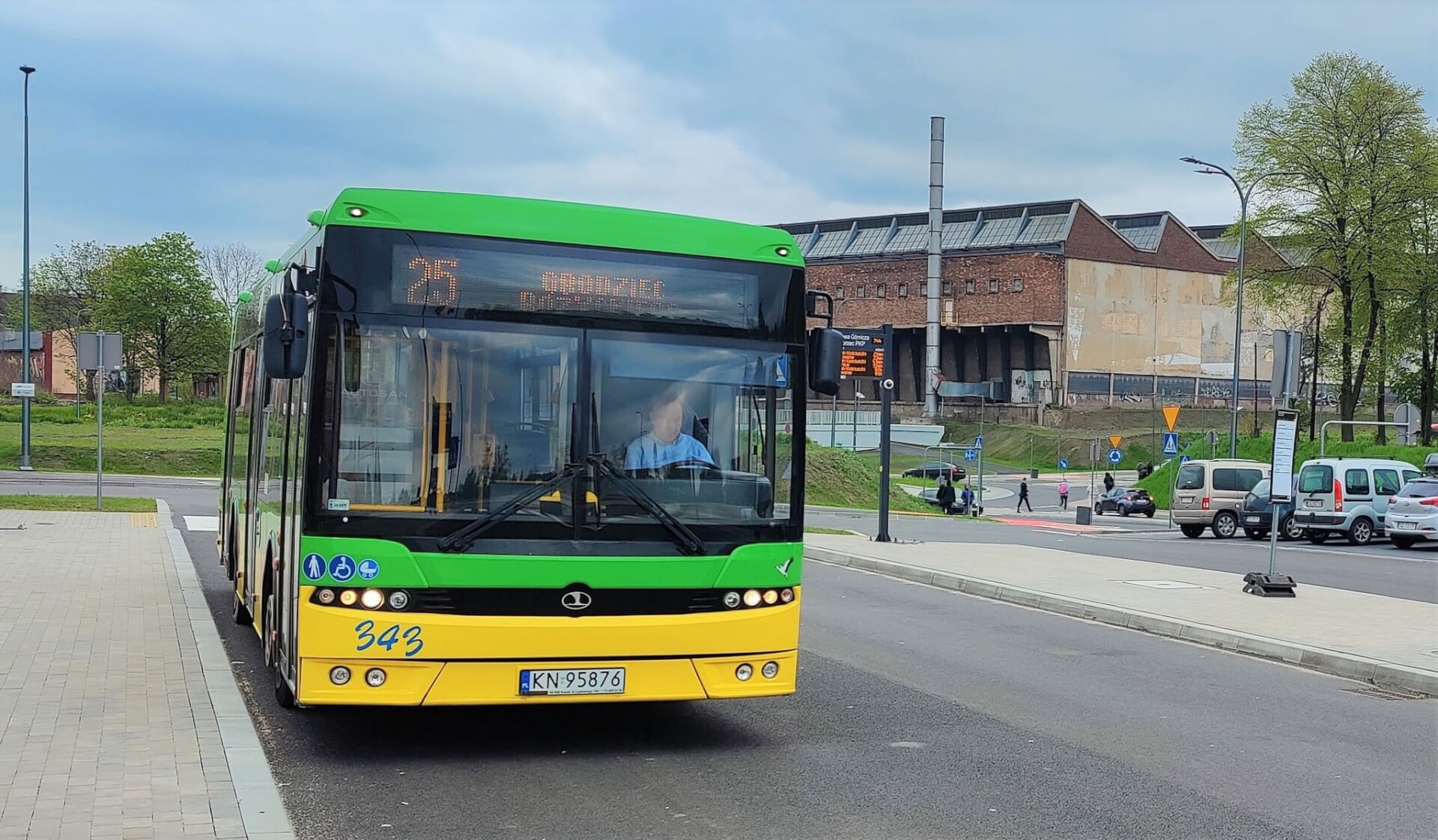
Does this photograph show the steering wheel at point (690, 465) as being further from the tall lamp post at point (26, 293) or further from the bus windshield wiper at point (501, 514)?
the tall lamp post at point (26, 293)

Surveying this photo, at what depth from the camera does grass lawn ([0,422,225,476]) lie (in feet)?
147

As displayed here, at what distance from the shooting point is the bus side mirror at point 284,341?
24.8 ft

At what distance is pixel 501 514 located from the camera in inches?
297

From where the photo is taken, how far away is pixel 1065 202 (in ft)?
318

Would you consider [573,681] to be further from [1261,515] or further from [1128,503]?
[1128,503]

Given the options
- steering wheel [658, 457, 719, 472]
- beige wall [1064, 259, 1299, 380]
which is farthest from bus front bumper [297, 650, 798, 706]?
beige wall [1064, 259, 1299, 380]

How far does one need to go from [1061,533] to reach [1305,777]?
31.7 m

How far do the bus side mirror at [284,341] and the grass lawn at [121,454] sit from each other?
3620 cm

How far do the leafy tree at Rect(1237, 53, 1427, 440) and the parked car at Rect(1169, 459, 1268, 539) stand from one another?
18322 mm

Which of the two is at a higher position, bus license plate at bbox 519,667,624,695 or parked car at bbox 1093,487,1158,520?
bus license plate at bbox 519,667,624,695

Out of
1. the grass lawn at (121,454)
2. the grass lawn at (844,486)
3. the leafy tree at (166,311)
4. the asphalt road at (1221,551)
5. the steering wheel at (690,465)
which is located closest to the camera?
the steering wheel at (690,465)

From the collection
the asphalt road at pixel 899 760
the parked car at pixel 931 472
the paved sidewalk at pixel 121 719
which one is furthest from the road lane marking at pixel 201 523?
the parked car at pixel 931 472

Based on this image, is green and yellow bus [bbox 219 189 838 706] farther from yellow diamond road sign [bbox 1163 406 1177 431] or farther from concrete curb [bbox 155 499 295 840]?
yellow diamond road sign [bbox 1163 406 1177 431]

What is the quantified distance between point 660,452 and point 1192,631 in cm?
836
